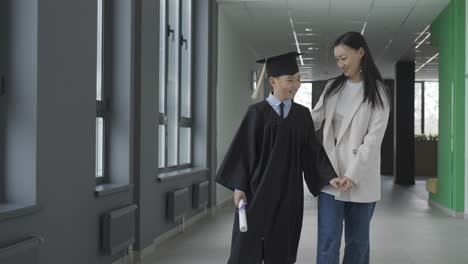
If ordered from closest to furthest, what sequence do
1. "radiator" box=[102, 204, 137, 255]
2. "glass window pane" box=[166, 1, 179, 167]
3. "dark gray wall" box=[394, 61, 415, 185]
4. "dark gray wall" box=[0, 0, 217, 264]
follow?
1. "dark gray wall" box=[0, 0, 217, 264]
2. "radiator" box=[102, 204, 137, 255]
3. "glass window pane" box=[166, 1, 179, 167]
4. "dark gray wall" box=[394, 61, 415, 185]

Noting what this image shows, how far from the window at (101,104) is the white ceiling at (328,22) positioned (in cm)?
409

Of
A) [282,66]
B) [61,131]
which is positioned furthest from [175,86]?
[282,66]

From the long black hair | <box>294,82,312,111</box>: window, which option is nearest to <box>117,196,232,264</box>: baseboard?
the long black hair

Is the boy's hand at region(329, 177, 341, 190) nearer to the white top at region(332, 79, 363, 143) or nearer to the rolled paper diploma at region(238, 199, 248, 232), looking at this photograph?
the white top at region(332, 79, 363, 143)

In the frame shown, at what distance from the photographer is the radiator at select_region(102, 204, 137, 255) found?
445cm

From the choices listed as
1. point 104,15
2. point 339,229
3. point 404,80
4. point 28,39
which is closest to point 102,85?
point 104,15

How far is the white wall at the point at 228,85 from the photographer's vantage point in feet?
31.4

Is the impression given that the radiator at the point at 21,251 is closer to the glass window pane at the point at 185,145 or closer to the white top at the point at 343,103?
the white top at the point at 343,103

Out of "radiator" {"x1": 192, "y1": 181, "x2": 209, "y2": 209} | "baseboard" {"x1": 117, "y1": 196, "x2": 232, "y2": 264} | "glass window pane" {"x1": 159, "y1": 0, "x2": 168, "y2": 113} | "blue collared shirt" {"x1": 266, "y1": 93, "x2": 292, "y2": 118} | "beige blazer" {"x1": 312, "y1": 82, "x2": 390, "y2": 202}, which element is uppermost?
"glass window pane" {"x1": 159, "y1": 0, "x2": 168, "y2": 113}

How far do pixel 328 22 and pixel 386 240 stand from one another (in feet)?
16.0

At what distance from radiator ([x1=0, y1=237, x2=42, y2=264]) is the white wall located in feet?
20.2

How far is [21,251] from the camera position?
3111 mm

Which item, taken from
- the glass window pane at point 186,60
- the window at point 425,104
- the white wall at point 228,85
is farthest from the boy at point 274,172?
the window at point 425,104

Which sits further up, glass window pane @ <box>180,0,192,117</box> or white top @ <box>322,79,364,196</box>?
glass window pane @ <box>180,0,192,117</box>
